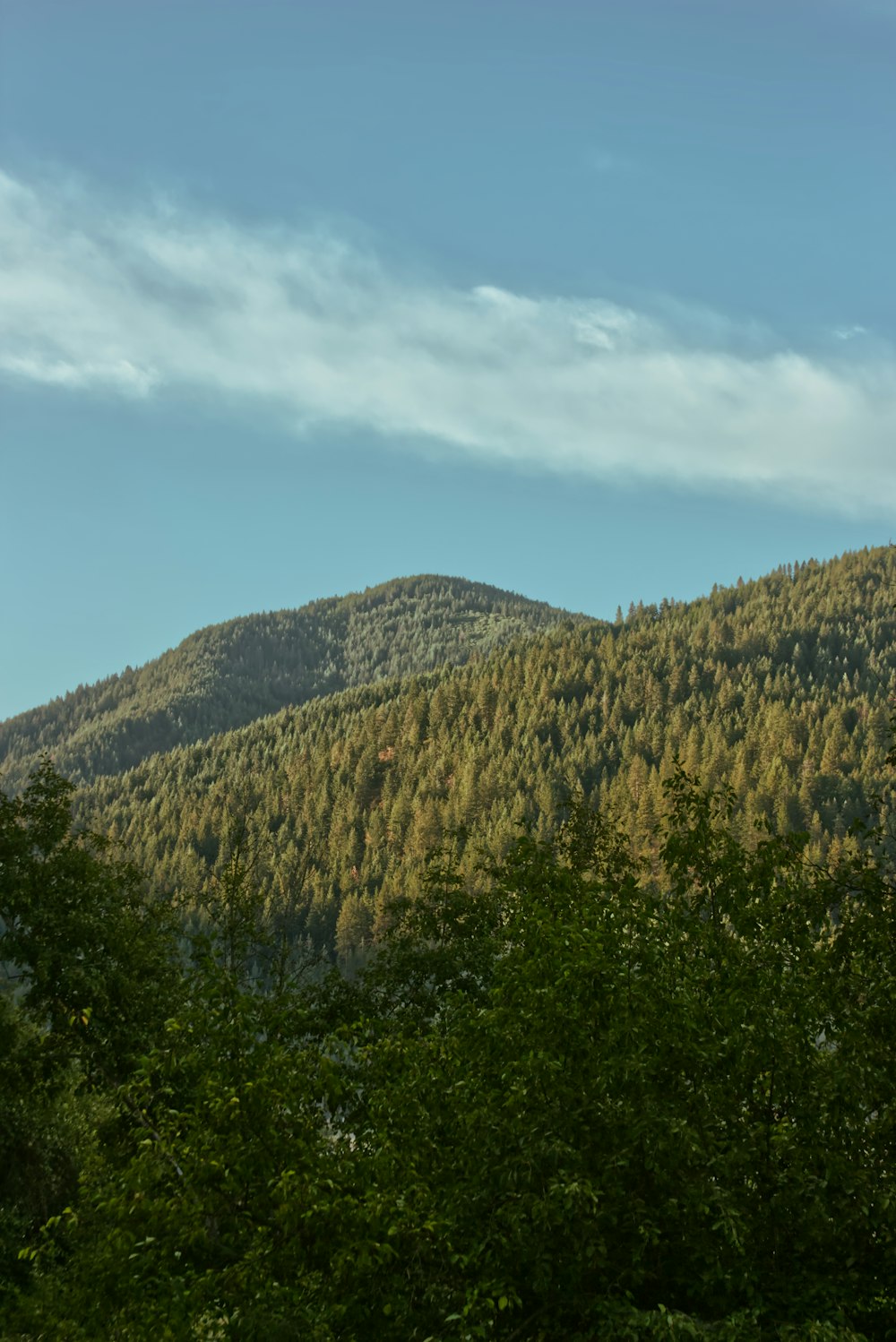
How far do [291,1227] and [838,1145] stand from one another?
8712mm

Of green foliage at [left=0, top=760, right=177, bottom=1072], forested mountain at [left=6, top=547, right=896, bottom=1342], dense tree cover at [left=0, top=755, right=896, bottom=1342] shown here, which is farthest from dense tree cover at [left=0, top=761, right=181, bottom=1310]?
dense tree cover at [left=0, top=755, right=896, bottom=1342]

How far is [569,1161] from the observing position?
50.6 feet

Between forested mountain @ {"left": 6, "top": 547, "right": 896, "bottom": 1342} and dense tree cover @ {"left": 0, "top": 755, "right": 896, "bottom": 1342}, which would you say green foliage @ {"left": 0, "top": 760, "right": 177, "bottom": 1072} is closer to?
forested mountain @ {"left": 6, "top": 547, "right": 896, "bottom": 1342}

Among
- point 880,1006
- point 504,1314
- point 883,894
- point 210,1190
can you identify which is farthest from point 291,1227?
point 883,894

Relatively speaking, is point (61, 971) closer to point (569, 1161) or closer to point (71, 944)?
point (71, 944)

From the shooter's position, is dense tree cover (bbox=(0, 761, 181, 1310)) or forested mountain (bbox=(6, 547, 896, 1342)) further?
dense tree cover (bbox=(0, 761, 181, 1310))

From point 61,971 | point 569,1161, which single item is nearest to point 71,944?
point 61,971

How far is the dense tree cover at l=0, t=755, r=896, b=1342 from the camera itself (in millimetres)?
14922

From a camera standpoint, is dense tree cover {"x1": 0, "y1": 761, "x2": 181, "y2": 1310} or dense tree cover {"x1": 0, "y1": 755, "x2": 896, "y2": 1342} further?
dense tree cover {"x1": 0, "y1": 761, "x2": 181, "y2": 1310}

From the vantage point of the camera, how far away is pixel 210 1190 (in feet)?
52.0

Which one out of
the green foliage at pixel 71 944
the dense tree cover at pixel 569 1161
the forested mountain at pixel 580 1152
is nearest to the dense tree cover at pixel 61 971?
the green foliage at pixel 71 944

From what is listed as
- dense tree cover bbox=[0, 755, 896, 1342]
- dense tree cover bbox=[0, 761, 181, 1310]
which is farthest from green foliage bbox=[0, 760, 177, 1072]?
dense tree cover bbox=[0, 755, 896, 1342]

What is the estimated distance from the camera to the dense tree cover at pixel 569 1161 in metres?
14.9

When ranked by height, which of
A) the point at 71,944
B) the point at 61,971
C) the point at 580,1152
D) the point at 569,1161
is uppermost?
the point at 71,944
